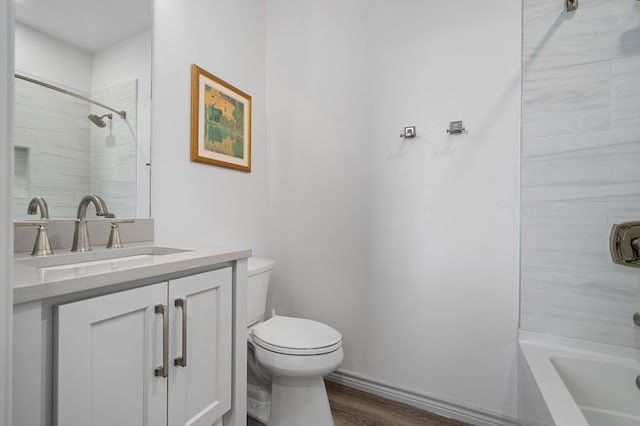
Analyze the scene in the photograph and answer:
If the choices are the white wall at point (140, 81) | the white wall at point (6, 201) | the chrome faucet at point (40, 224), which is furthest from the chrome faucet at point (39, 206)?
the white wall at point (6, 201)

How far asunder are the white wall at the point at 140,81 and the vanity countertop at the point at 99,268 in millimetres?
272

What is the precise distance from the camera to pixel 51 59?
1.06 metres

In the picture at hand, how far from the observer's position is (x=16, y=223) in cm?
96

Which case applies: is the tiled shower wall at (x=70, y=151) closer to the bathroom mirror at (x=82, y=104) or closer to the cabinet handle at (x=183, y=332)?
the bathroom mirror at (x=82, y=104)

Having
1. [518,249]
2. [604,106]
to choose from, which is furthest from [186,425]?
[604,106]

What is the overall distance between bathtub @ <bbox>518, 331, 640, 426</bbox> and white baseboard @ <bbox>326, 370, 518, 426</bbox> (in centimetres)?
15

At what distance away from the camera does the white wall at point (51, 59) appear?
3.24 feet

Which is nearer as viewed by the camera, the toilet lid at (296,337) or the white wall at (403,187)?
the toilet lid at (296,337)

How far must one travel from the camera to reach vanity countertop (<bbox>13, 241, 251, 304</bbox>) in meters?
0.60

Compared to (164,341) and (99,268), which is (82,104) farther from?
(164,341)

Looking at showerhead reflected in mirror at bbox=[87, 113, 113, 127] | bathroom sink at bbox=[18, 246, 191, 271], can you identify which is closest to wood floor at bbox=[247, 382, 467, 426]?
bathroom sink at bbox=[18, 246, 191, 271]

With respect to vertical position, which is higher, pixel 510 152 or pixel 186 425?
pixel 510 152

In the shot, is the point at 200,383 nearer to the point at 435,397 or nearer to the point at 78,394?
the point at 78,394

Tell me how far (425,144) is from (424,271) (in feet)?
2.23
